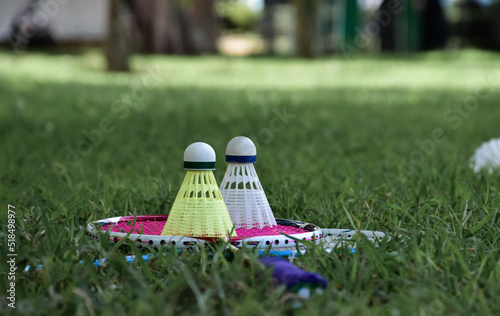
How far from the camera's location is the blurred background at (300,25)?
16078mm

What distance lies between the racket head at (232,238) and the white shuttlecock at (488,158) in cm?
146

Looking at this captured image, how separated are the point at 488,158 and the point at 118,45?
806 centimetres

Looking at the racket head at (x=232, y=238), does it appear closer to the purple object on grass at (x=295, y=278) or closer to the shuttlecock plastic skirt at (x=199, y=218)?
the shuttlecock plastic skirt at (x=199, y=218)

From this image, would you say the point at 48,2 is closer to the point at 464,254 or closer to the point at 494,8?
the point at 494,8

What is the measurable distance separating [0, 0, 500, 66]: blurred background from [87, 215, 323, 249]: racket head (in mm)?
10914

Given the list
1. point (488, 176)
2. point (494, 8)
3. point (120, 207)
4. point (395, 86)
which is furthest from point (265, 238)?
point (494, 8)

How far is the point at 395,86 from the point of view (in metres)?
9.14

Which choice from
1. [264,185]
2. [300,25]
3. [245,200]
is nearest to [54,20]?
[300,25]

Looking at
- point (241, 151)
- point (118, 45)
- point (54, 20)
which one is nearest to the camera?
point (241, 151)

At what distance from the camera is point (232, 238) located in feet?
5.82

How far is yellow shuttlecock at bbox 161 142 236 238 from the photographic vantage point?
71.2 inches

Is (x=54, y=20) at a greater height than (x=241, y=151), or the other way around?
(x=54, y=20)

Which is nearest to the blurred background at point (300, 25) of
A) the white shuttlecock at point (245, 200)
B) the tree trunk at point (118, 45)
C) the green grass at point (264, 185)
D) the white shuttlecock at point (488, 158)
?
the tree trunk at point (118, 45)

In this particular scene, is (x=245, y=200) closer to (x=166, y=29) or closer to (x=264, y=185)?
(x=264, y=185)
